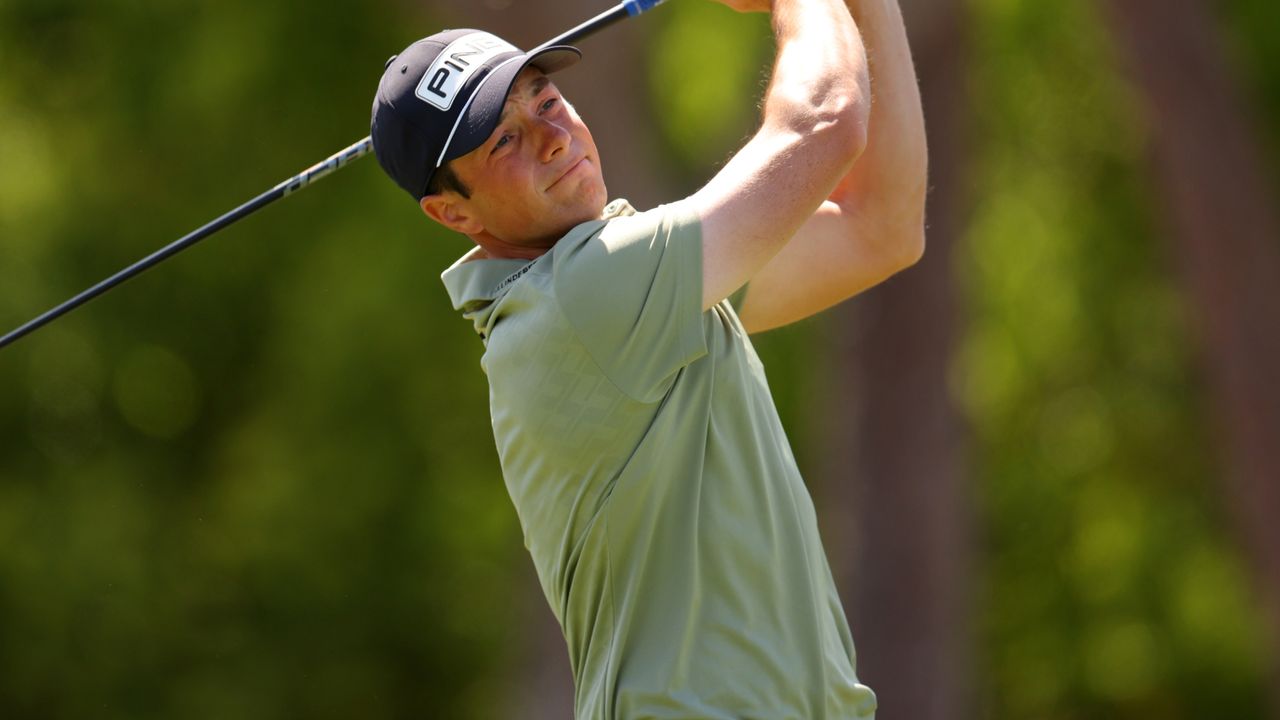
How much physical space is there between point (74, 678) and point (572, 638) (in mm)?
9866

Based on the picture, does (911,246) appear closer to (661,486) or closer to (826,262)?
(826,262)

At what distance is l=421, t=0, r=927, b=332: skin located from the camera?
2.61 metres

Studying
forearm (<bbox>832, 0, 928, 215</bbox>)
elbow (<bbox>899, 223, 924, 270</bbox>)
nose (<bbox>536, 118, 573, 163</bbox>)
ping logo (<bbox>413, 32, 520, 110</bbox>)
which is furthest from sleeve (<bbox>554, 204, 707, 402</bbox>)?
elbow (<bbox>899, 223, 924, 270</bbox>)

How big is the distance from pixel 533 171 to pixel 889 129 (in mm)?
768

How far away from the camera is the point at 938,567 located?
946cm

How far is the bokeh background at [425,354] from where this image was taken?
974 cm

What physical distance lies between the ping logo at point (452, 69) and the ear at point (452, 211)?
17 centimetres

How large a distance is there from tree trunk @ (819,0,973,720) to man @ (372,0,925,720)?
6.66 metres

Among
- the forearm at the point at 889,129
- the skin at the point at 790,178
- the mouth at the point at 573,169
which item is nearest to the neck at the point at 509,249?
the skin at the point at 790,178

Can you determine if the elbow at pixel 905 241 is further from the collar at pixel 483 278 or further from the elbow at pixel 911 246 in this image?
the collar at pixel 483 278

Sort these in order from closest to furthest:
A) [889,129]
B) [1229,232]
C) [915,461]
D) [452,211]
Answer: [452,211] → [889,129] → [915,461] → [1229,232]

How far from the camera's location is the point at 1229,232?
33.6 feet

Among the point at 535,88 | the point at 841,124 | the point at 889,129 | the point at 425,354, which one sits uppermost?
the point at 535,88

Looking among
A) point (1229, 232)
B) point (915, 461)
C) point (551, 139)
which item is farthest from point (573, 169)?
point (1229, 232)
